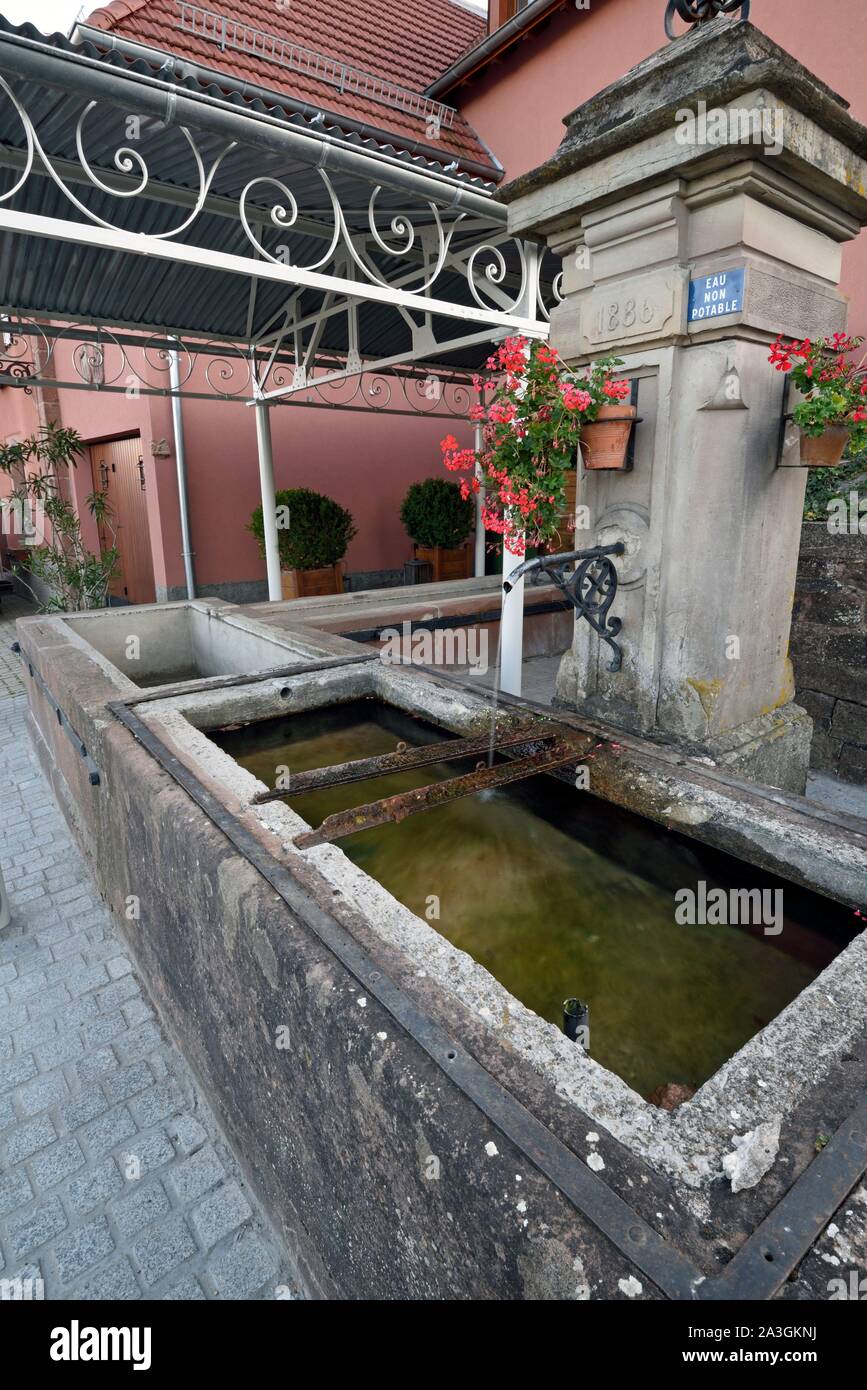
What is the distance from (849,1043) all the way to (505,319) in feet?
15.8

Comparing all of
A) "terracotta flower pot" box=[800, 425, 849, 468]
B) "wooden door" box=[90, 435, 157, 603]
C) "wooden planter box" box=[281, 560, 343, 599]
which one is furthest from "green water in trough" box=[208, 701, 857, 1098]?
"wooden door" box=[90, 435, 157, 603]

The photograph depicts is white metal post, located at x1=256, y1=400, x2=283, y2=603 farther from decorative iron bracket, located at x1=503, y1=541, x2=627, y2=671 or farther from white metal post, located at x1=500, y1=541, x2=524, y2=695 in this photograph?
decorative iron bracket, located at x1=503, y1=541, x2=627, y2=671

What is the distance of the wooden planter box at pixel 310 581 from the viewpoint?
31.3 ft

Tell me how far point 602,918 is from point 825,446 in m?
1.87

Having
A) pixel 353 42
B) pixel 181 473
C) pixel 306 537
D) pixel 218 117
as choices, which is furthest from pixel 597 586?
pixel 353 42

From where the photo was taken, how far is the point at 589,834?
99.0 inches

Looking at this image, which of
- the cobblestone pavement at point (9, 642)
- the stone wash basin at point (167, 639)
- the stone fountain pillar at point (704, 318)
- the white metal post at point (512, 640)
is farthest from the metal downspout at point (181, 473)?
the stone fountain pillar at point (704, 318)

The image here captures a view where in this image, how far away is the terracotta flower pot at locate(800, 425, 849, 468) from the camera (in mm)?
2566

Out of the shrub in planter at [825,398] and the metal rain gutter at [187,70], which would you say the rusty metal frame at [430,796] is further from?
the metal rain gutter at [187,70]

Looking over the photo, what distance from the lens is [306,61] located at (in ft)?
26.0

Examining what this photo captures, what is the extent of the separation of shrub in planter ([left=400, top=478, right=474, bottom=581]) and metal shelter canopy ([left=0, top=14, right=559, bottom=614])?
163 centimetres

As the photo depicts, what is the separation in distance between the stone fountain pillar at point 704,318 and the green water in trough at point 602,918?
0.73 metres
